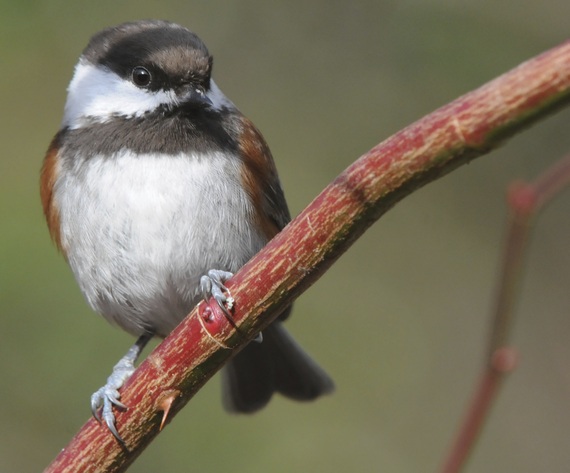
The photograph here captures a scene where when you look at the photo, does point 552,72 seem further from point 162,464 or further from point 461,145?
point 162,464

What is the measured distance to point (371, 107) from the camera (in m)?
6.12

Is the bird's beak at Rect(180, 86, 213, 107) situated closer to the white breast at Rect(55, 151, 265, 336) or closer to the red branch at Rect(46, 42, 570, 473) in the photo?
the white breast at Rect(55, 151, 265, 336)

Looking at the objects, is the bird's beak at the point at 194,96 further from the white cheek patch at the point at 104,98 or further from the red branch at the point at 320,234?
the red branch at the point at 320,234

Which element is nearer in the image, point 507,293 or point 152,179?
point 507,293

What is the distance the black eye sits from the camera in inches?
137

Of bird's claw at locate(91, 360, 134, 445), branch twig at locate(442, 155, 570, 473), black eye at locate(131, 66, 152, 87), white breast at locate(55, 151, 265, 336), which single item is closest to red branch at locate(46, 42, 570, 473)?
bird's claw at locate(91, 360, 134, 445)

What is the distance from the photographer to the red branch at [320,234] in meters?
1.49

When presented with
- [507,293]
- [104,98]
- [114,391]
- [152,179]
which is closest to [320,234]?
[507,293]

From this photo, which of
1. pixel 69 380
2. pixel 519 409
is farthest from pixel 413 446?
pixel 69 380

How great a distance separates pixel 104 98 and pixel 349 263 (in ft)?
9.20

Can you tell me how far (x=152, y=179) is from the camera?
10.9 ft

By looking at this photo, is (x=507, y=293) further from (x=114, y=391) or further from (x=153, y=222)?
(x=153, y=222)

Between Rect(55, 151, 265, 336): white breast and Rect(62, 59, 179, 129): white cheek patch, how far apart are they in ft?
0.72

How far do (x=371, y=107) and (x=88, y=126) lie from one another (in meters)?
2.98
